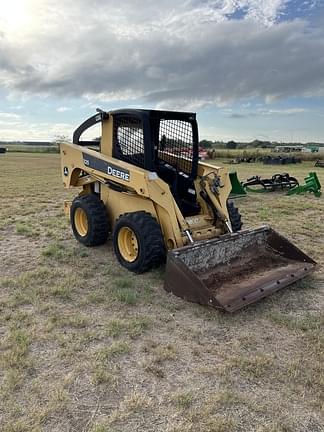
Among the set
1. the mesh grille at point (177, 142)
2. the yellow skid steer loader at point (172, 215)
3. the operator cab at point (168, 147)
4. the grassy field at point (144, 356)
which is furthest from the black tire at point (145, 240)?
the mesh grille at point (177, 142)

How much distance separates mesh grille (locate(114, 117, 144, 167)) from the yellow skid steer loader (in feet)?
0.04

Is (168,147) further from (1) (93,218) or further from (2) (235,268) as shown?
(2) (235,268)

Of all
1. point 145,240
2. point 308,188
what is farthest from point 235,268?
point 308,188

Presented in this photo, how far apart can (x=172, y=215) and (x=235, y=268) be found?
945mm

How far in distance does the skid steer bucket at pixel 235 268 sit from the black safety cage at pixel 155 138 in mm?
1260

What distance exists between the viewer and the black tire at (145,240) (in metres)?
4.31

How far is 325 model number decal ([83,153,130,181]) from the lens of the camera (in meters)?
4.78

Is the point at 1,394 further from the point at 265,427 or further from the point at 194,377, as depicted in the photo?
the point at 265,427

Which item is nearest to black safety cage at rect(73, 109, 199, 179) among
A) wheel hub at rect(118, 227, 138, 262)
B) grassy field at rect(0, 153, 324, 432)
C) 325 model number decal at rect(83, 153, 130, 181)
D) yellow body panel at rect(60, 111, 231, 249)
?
yellow body panel at rect(60, 111, 231, 249)

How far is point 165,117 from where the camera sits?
16.4ft

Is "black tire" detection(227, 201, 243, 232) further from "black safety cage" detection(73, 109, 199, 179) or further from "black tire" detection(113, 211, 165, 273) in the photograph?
"black tire" detection(113, 211, 165, 273)

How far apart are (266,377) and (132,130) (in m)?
3.34

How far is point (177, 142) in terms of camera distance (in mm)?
5270

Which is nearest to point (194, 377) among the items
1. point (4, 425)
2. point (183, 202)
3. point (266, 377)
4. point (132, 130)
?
point (266, 377)
